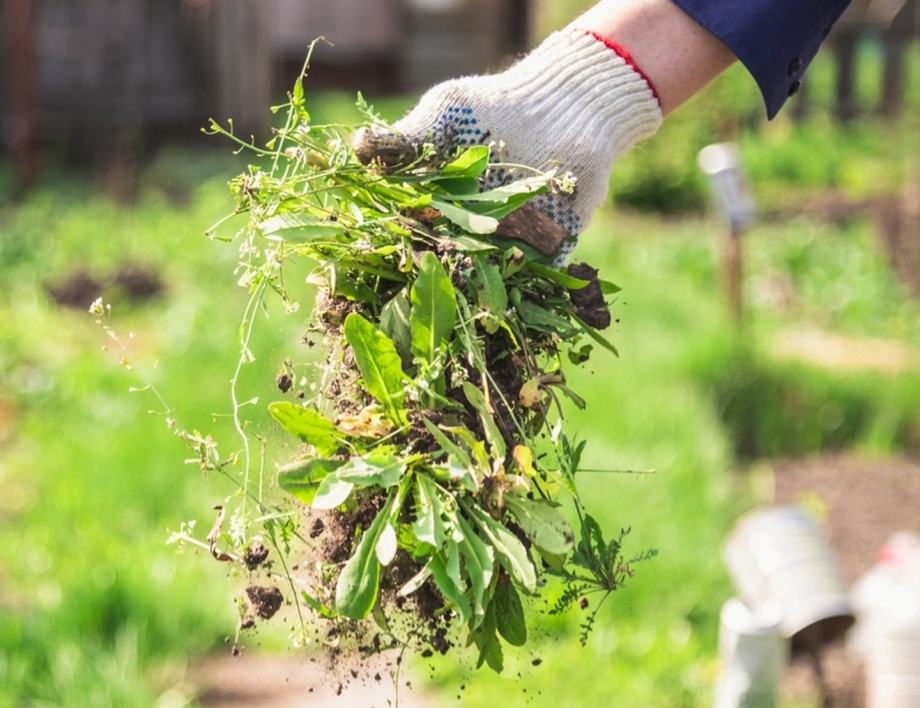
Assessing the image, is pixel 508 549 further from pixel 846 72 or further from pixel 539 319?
pixel 846 72

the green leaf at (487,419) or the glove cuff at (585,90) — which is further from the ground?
the glove cuff at (585,90)

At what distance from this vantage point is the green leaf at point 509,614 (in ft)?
4.96

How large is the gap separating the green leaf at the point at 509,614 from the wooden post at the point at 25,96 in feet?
23.6

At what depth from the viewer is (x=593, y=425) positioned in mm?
4242

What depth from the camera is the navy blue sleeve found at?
190cm

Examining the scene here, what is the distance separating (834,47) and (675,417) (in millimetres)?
6358

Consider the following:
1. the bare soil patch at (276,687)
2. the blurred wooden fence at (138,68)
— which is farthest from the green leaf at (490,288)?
the blurred wooden fence at (138,68)

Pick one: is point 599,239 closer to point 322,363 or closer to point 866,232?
point 866,232

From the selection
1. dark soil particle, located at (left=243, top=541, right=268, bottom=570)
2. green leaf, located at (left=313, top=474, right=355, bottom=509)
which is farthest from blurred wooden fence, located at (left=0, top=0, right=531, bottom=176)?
green leaf, located at (left=313, top=474, right=355, bottom=509)

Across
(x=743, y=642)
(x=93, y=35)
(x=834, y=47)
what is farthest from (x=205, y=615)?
(x=834, y=47)

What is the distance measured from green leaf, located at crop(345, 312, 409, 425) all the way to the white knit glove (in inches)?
13.9

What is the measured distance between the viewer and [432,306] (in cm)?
144

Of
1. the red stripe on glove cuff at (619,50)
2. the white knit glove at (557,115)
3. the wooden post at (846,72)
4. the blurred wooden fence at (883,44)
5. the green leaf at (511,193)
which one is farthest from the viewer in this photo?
the wooden post at (846,72)

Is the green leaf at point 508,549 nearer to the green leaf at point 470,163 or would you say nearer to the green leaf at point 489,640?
the green leaf at point 489,640
